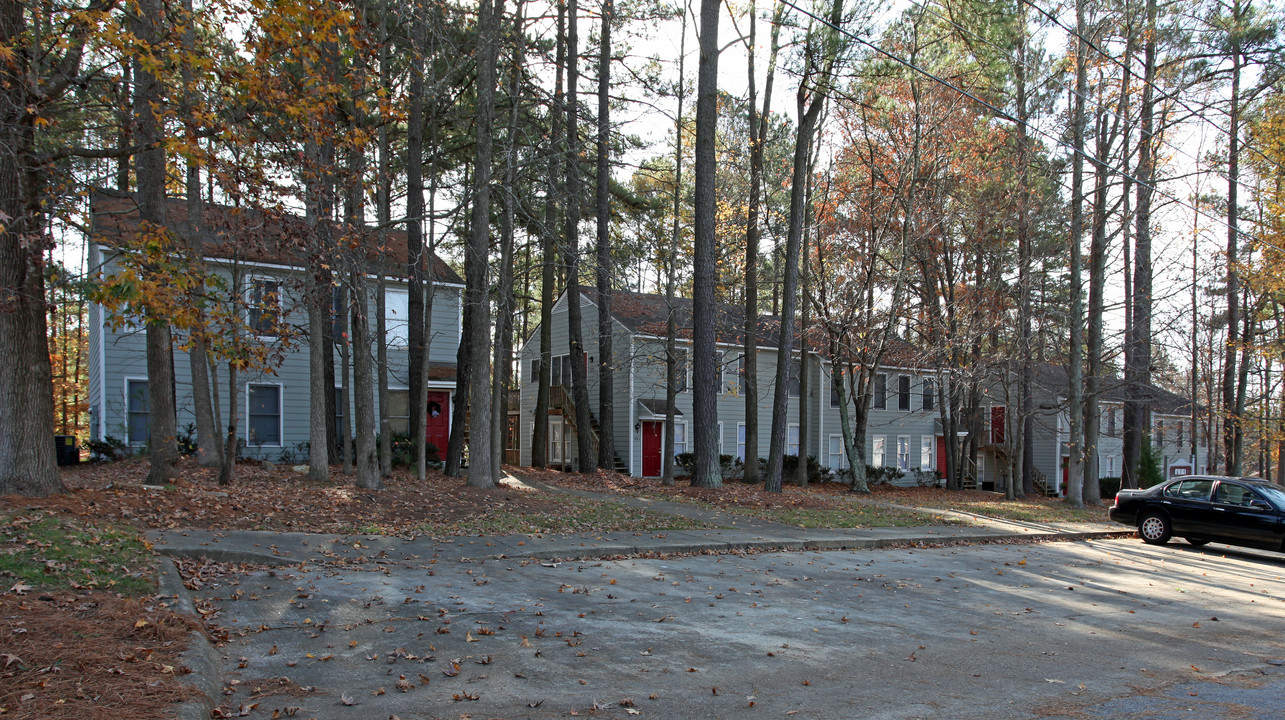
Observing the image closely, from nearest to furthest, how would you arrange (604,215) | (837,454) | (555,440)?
(604,215) < (555,440) < (837,454)

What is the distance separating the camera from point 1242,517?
49.7 feet

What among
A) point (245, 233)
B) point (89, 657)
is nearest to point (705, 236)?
point (245, 233)

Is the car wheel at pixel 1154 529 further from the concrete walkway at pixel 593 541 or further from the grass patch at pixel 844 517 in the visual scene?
the grass patch at pixel 844 517

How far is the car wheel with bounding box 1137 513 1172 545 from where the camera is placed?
1639 centimetres

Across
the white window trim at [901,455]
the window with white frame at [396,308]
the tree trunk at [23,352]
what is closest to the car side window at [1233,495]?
the tree trunk at [23,352]

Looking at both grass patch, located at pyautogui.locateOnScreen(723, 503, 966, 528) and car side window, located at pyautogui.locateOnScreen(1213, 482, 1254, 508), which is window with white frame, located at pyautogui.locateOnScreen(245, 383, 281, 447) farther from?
car side window, located at pyautogui.locateOnScreen(1213, 482, 1254, 508)

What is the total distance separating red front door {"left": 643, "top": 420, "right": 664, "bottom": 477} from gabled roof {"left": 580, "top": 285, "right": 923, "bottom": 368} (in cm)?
390

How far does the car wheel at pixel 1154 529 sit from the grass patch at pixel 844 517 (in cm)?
347

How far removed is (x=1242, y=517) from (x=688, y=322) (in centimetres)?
1802

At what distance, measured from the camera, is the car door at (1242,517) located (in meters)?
14.8

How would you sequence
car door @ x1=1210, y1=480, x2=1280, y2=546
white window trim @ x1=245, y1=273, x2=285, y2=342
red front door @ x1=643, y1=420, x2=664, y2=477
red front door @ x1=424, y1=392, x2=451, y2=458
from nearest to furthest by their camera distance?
white window trim @ x1=245, y1=273, x2=285, y2=342 → car door @ x1=1210, y1=480, x2=1280, y2=546 → red front door @ x1=424, y1=392, x2=451, y2=458 → red front door @ x1=643, y1=420, x2=664, y2=477

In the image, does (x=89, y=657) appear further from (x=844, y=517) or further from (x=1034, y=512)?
(x=1034, y=512)

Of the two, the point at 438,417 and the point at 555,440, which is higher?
the point at 438,417

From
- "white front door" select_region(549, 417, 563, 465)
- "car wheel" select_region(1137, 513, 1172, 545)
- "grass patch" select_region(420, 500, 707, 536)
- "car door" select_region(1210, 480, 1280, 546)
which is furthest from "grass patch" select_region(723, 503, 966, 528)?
"white front door" select_region(549, 417, 563, 465)
